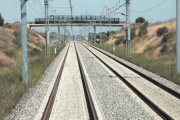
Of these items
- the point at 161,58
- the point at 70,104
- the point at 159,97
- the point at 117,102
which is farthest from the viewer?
the point at 161,58

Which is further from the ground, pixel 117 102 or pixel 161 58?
pixel 161 58

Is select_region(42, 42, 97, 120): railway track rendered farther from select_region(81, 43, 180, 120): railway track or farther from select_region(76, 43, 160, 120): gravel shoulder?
select_region(81, 43, 180, 120): railway track

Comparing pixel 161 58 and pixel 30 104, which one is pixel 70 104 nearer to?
pixel 30 104

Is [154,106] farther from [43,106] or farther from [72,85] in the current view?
[72,85]

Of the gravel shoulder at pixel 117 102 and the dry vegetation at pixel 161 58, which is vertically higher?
the dry vegetation at pixel 161 58

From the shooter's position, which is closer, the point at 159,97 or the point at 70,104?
the point at 70,104

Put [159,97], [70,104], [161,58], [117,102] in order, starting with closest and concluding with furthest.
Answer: [70,104], [117,102], [159,97], [161,58]

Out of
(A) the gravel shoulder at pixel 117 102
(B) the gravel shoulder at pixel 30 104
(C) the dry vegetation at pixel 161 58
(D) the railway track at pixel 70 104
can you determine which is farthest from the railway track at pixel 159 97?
(B) the gravel shoulder at pixel 30 104

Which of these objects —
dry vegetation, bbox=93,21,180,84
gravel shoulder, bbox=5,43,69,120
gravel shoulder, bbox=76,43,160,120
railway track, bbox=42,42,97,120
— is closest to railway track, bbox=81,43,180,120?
gravel shoulder, bbox=76,43,160,120

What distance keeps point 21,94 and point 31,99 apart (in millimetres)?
738

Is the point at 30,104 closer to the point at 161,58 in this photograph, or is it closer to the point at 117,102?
the point at 117,102

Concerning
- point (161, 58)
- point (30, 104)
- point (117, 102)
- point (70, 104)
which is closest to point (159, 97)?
point (117, 102)

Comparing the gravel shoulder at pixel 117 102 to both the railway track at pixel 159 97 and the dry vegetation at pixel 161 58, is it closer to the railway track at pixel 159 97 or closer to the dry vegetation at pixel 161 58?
the railway track at pixel 159 97

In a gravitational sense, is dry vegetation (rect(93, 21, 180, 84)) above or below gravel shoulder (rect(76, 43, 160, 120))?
above
